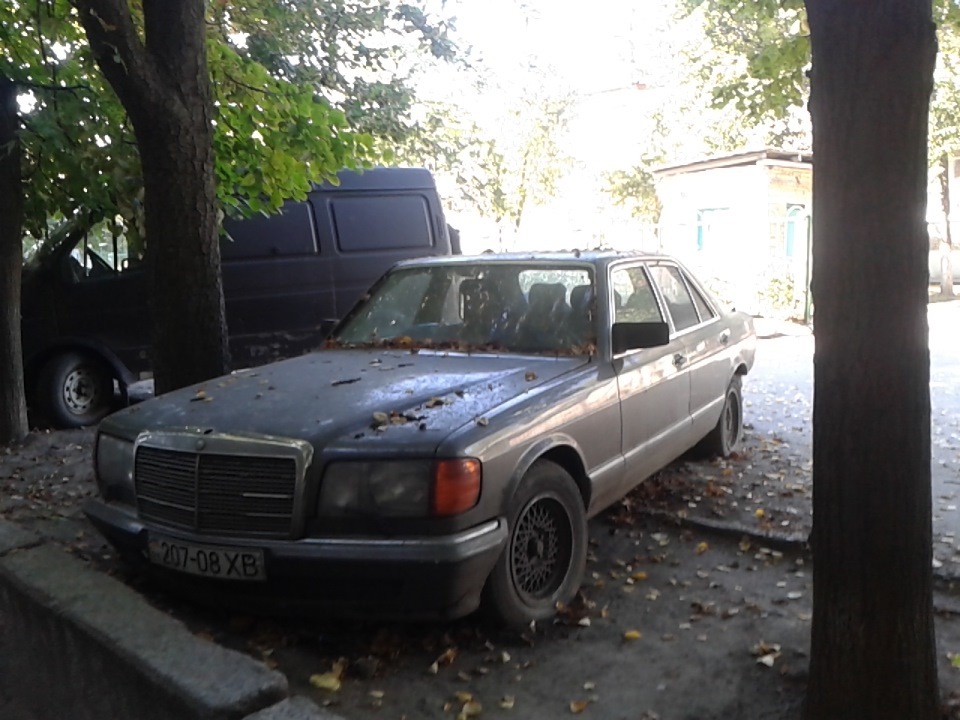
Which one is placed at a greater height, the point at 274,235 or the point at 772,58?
the point at 772,58

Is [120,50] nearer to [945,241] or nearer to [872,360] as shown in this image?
[872,360]

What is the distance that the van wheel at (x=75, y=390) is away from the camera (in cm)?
875

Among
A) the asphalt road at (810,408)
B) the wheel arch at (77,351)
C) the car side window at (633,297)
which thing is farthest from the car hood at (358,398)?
the wheel arch at (77,351)

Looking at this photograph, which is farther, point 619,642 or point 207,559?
point 619,642

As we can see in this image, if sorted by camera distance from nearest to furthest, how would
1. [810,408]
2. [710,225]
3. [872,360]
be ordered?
[872,360], [810,408], [710,225]

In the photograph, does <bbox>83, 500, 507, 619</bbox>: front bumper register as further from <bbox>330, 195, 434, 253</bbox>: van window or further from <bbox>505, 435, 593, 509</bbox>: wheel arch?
<bbox>330, 195, 434, 253</bbox>: van window

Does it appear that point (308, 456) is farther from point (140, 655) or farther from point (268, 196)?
point (268, 196)

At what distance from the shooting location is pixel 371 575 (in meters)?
3.55

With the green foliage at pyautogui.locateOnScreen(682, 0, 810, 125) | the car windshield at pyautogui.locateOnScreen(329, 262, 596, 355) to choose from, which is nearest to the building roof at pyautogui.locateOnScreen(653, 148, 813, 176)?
the green foliage at pyautogui.locateOnScreen(682, 0, 810, 125)

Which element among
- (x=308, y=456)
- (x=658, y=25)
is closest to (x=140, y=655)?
(x=308, y=456)

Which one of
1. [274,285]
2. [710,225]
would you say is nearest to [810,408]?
[274,285]

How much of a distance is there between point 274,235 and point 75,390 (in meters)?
2.43

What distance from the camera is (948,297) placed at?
23.8m

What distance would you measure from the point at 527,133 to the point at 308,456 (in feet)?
85.1
